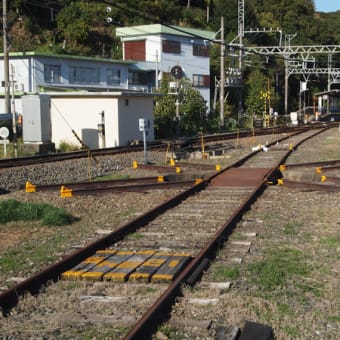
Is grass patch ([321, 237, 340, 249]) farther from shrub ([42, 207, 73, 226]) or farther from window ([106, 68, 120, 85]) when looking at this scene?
window ([106, 68, 120, 85])

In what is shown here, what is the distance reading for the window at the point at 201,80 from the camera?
5953cm

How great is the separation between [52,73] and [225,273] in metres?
40.1

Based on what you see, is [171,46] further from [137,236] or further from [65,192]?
[137,236]

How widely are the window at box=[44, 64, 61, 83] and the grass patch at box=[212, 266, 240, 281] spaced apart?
129ft

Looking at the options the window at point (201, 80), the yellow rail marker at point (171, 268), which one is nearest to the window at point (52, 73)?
the window at point (201, 80)

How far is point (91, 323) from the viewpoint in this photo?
5.33m

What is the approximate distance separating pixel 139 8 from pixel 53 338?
221ft

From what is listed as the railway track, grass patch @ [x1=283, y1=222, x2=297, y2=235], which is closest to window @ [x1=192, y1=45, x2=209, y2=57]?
the railway track

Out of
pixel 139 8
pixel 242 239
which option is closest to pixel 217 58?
pixel 139 8

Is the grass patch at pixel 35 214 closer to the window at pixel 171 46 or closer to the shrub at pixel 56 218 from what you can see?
the shrub at pixel 56 218

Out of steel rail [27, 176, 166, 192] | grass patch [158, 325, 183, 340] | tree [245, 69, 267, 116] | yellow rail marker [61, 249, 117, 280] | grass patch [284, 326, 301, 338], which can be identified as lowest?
grass patch [284, 326, 301, 338]

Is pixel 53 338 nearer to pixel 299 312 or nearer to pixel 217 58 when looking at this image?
pixel 299 312

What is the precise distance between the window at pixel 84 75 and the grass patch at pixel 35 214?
37.0 metres

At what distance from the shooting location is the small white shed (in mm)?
27317
